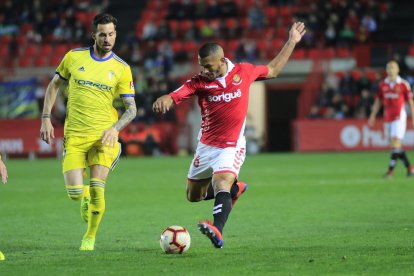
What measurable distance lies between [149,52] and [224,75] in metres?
26.0

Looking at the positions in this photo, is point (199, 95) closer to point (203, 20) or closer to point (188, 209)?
point (188, 209)

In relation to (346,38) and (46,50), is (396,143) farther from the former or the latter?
(46,50)

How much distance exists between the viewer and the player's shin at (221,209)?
8.81 meters

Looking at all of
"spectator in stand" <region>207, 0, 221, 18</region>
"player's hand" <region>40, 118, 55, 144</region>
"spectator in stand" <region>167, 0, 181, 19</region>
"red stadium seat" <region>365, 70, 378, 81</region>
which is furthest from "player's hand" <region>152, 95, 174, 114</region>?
"spectator in stand" <region>167, 0, 181, 19</region>

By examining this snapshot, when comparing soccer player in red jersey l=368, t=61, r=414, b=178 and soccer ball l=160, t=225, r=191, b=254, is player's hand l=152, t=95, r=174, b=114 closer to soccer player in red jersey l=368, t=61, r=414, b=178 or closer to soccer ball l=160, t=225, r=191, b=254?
soccer ball l=160, t=225, r=191, b=254

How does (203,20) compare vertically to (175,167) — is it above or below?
above

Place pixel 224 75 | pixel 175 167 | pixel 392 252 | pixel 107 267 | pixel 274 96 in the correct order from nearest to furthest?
pixel 107 267 < pixel 392 252 < pixel 224 75 < pixel 175 167 < pixel 274 96

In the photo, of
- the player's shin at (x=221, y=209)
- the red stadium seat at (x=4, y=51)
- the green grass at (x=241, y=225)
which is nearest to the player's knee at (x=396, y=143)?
the green grass at (x=241, y=225)

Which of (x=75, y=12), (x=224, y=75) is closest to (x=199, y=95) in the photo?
(x=224, y=75)

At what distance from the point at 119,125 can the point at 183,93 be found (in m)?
0.74

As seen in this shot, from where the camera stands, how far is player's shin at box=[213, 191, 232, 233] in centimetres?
881

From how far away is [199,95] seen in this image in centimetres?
941

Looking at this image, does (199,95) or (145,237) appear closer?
(199,95)

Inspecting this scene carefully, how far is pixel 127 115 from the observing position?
9430 mm
